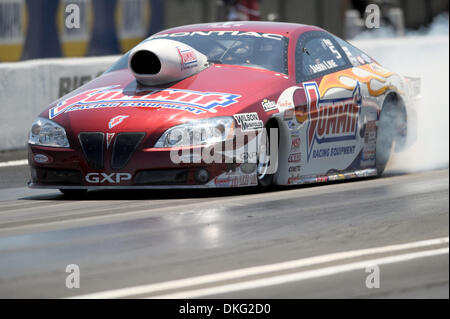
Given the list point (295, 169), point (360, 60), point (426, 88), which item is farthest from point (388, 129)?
point (426, 88)

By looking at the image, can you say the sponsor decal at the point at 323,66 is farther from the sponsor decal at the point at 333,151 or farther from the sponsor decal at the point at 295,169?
the sponsor decal at the point at 295,169

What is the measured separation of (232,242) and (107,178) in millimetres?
2046

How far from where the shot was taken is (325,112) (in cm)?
926

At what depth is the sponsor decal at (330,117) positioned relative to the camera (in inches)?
359

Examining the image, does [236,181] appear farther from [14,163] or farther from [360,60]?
[14,163]

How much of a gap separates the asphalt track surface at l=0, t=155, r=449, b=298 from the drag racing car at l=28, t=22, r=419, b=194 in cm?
20

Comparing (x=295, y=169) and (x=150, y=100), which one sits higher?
(x=150, y=100)

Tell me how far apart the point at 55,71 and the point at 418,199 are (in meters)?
6.33

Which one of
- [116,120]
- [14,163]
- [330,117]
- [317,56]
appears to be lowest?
[14,163]

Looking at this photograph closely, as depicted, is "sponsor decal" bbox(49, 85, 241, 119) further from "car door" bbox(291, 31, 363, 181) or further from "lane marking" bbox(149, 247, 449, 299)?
"lane marking" bbox(149, 247, 449, 299)

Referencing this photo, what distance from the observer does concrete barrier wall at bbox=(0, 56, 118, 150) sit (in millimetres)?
13023
